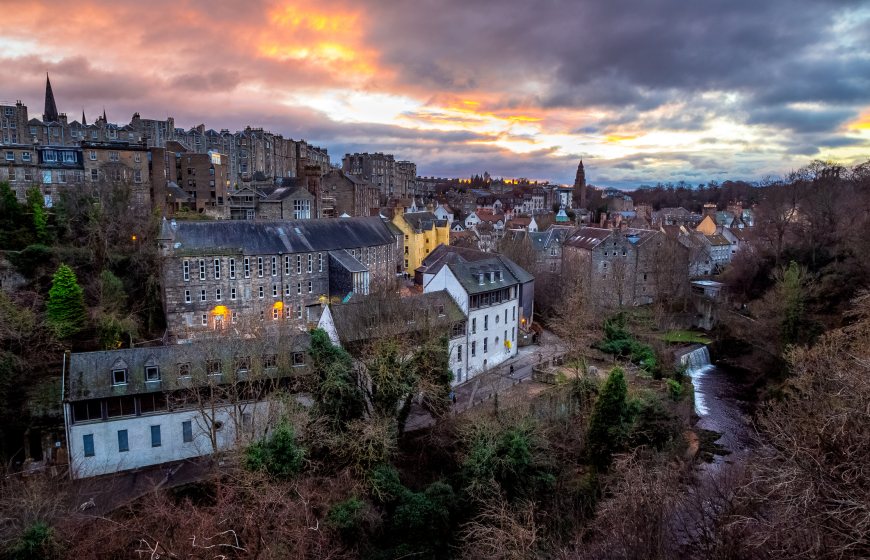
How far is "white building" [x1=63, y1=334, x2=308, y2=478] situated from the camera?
22.4 m

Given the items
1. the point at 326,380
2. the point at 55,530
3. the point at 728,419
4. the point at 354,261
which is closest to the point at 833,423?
the point at 326,380

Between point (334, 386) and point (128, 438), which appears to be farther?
point (128, 438)

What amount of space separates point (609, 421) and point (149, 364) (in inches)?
823

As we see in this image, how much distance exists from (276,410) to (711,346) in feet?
123

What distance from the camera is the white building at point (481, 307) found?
33.3m

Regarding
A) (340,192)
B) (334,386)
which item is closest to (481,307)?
(334,386)

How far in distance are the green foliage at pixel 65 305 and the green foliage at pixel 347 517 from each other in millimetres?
19165

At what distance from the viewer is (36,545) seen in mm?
14977

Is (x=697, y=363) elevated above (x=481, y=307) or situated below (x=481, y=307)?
below

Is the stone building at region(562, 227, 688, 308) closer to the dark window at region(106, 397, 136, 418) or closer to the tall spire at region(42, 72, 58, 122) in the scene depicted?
the dark window at region(106, 397, 136, 418)

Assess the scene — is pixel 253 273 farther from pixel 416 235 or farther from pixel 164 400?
pixel 416 235

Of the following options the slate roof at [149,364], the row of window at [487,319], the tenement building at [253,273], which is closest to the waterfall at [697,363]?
the row of window at [487,319]

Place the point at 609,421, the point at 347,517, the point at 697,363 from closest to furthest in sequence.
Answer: the point at 347,517, the point at 609,421, the point at 697,363

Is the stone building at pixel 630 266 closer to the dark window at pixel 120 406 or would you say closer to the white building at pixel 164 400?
the white building at pixel 164 400
